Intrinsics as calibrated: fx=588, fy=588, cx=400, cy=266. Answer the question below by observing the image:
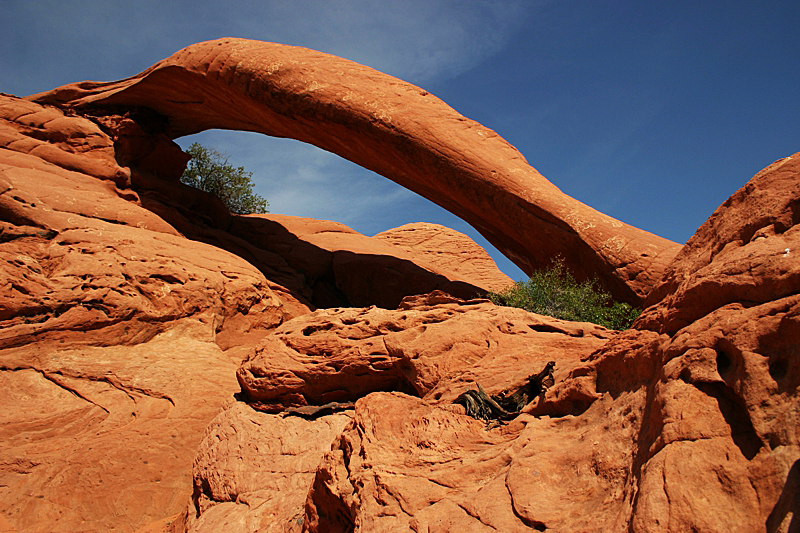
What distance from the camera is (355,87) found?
11.3 meters

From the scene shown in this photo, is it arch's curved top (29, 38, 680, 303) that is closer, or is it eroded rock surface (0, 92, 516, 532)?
→ eroded rock surface (0, 92, 516, 532)

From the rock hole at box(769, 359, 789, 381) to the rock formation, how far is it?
0.04 feet

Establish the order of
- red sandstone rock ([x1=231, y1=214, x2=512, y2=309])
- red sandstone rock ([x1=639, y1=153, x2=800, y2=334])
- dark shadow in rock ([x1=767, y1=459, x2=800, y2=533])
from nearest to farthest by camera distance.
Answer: dark shadow in rock ([x1=767, y1=459, x2=800, y2=533]) < red sandstone rock ([x1=639, y1=153, x2=800, y2=334]) < red sandstone rock ([x1=231, y1=214, x2=512, y2=309])

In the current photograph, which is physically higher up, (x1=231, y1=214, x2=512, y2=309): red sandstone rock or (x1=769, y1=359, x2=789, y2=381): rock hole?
(x1=231, y1=214, x2=512, y2=309): red sandstone rock

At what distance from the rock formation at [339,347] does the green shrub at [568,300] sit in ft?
1.34

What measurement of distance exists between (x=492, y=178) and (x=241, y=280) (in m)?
4.82

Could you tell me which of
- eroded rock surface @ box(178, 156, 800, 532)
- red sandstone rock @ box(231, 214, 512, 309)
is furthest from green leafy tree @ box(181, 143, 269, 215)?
eroded rock surface @ box(178, 156, 800, 532)

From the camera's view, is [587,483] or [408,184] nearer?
[587,483]

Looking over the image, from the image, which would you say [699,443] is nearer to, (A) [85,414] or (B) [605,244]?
(A) [85,414]

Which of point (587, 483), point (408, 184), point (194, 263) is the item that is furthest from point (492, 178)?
point (587, 483)

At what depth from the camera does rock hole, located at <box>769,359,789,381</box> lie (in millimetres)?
2248

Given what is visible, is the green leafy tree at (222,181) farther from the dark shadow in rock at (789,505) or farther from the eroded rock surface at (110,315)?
the dark shadow in rock at (789,505)

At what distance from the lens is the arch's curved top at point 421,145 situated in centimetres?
993

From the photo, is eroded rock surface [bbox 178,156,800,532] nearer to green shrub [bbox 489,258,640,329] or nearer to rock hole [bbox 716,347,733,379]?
rock hole [bbox 716,347,733,379]
